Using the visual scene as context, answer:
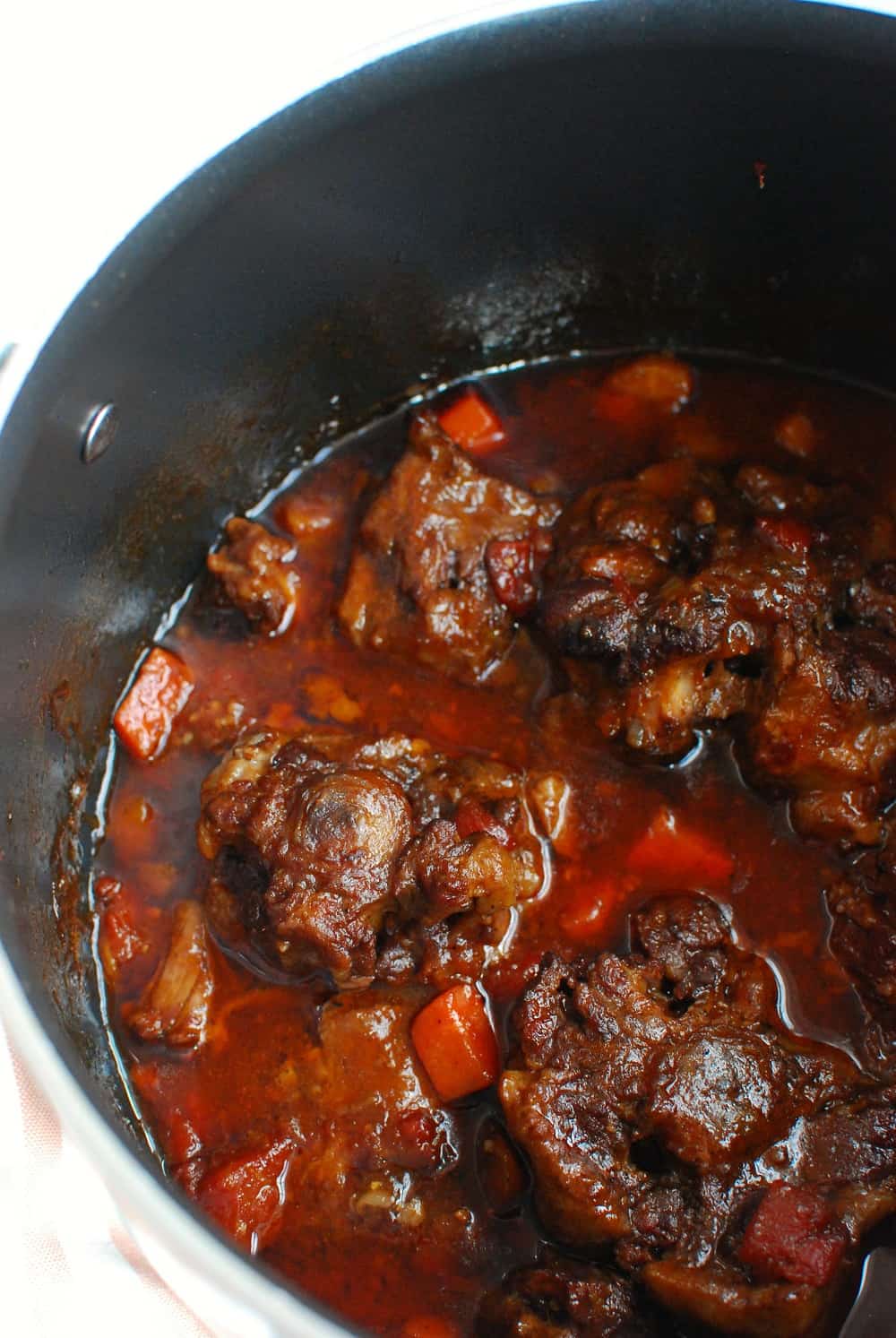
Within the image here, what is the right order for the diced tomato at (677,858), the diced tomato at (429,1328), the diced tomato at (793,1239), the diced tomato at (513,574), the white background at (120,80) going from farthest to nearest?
the white background at (120,80)
the diced tomato at (513,574)
the diced tomato at (677,858)
the diced tomato at (429,1328)
the diced tomato at (793,1239)

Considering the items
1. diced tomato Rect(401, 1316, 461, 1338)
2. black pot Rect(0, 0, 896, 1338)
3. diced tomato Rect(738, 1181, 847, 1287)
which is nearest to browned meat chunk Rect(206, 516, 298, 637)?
black pot Rect(0, 0, 896, 1338)

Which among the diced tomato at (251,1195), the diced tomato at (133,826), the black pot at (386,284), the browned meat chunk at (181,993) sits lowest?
the diced tomato at (251,1195)

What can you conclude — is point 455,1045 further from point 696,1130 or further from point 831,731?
point 831,731

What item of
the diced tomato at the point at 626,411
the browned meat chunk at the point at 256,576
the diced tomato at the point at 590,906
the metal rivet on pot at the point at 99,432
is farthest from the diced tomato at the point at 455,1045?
the diced tomato at the point at 626,411

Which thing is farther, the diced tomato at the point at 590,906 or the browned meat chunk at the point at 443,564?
the browned meat chunk at the point at 443,564

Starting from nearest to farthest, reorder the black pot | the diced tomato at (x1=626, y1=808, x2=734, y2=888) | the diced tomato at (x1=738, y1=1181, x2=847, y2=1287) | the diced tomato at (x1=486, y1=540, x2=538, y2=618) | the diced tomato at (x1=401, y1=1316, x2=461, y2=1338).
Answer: the diced tomato at (x1=738, y1=1181, x2=847, y2=1287), the diced tomato at (x1=401, y1=1316, x2=461, y2=1338), the black pot, the diced tomato at (x1=626, y1=808, x2=734, y2=888), the diced tomato at (x1=486, y1=540, x2=538, y2=618)

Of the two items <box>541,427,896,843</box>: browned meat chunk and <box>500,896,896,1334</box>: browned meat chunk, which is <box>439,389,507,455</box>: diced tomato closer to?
<box>541,427,896,843</box>: browned meat chunk

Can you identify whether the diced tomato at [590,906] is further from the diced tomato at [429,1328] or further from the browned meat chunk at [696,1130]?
the diced tomato at [429,1328]
